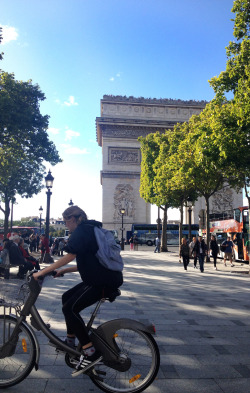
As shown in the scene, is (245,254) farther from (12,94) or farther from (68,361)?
(68,361)

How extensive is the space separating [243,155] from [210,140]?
63.9 inches

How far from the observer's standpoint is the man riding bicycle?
323 cm

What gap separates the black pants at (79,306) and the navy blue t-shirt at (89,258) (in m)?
0.08

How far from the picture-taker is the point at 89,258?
10.9 ft

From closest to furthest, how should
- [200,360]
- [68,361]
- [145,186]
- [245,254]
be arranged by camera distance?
1. [68,361]
2. [200,360]
3. [245,254]
4. [145,186]

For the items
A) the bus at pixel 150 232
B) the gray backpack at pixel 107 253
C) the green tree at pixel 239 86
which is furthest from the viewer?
the bus at pixel 150 232

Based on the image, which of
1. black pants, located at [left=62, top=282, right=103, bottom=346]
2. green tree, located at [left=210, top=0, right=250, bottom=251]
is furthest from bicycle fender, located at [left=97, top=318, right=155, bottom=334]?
green tree, located at [left=210, top=0, right=250, bottom=251]

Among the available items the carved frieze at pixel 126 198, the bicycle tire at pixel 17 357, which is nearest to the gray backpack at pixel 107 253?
the bicycle tire at pixel 17 357

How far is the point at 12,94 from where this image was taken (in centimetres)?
2133

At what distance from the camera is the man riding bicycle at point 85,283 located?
3.23m

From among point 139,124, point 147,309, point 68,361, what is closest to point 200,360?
point 68,361

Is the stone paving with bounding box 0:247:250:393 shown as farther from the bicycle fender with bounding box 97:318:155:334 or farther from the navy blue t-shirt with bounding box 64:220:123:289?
the navy blue t-shirt with bounding box 64:220:123:289

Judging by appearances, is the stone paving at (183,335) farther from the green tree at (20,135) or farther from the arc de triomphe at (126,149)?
the arc de triomphe at (126,149)

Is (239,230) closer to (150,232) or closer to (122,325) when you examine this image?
(122,325)
